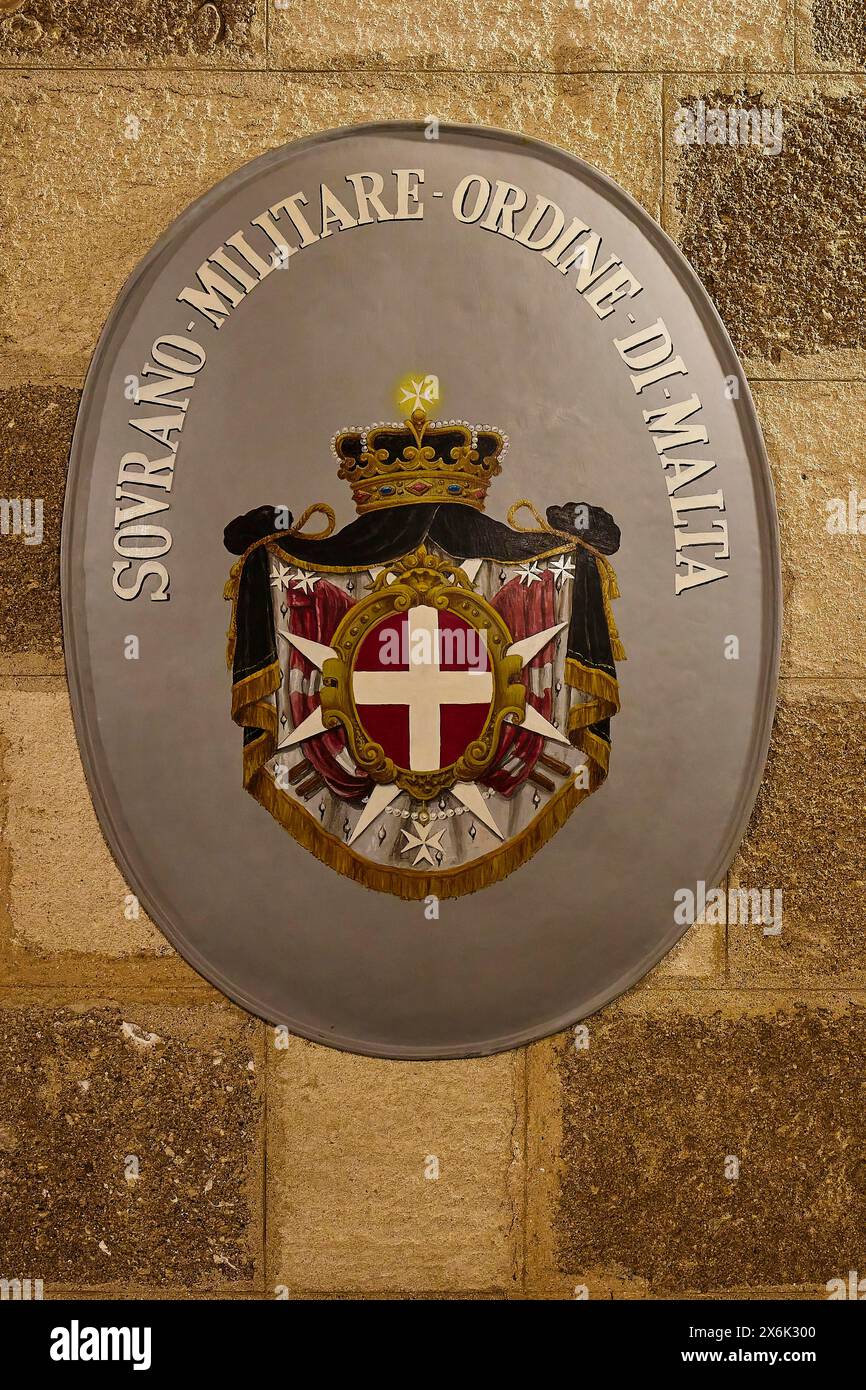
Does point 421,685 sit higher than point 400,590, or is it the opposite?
point 400,590

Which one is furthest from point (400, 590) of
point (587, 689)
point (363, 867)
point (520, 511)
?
point (363, 867)

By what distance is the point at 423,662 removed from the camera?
1.53m

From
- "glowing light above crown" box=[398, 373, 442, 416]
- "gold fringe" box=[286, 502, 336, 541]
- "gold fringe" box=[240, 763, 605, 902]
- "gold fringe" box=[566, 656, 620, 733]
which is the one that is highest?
"glowing light above crown" box=[398, 373, 442, 416]

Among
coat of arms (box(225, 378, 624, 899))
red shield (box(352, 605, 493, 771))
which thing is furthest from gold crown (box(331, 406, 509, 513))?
red shield (box(352, 605, 493, 771))

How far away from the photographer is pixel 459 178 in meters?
1.55

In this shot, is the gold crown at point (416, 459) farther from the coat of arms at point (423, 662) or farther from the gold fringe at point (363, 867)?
the gold fringe at point (363, 867)

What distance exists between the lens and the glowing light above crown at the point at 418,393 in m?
1.53

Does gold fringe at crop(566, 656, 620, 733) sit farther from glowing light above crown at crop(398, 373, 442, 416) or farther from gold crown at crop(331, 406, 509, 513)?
glowing light above crown at crop(398, 373, 442, 416)

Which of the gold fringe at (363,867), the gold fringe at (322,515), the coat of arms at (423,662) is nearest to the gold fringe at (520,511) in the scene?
the coat of arms at (423,662)

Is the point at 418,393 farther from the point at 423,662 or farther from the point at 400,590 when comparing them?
the point at 423,662

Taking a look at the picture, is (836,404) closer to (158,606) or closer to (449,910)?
(449,910)

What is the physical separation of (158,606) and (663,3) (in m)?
1.38

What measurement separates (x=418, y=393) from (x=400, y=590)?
0.34 m

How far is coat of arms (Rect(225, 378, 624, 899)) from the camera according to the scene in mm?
1530
